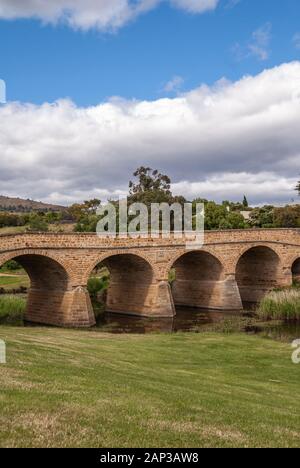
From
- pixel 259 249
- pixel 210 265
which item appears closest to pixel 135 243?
pixel 210 265

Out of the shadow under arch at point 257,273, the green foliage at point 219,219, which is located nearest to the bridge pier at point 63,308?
the shadow under arch at point 257,273

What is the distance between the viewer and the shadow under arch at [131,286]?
36.9 meters

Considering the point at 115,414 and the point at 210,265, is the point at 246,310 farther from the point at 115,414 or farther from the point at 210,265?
the point at 115,414

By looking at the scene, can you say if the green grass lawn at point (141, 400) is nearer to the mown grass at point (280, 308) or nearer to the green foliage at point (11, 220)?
the mown grass at point (280, 308)

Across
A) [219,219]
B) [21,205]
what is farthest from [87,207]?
[21,205]

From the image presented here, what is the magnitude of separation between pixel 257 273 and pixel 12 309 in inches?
935

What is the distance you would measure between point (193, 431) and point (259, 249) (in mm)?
39756

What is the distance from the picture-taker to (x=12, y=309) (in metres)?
36.3

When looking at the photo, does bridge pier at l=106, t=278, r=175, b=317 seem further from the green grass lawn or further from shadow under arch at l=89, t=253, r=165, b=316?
the green grass lawn

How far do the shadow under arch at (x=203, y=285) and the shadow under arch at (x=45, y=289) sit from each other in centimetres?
1239

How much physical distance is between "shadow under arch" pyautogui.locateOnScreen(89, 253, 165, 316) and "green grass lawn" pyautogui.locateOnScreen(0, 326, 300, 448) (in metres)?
16.5

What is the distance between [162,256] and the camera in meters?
37.1

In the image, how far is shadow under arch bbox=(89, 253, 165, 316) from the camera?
3688cm

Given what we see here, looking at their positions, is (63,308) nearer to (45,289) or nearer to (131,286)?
(45,289)
